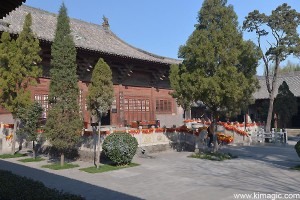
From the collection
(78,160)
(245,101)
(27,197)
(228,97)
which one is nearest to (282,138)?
(245,101)

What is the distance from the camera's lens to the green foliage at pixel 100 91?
1243 cm

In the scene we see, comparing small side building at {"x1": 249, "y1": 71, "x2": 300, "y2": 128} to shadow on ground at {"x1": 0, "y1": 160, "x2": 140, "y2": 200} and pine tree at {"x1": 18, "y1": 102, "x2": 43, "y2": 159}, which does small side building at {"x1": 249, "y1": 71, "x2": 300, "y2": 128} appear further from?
shadow on ground at {"x1": 0, "y1": 160, "x2": 140, "y2": 200}

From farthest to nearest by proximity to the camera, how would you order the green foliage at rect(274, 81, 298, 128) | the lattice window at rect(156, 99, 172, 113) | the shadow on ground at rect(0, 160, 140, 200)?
the green foliage at rect(274, 81, 298, 128), the lattice window at rect(156, 99, 172, 113), the shadow on ground at rect(0, 160, 140, 200)

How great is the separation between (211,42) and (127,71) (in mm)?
8369

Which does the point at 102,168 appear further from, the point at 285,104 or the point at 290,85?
the point at 290,85

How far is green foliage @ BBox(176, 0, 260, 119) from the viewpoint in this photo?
14.1 metres

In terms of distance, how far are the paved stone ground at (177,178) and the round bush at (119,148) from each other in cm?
65

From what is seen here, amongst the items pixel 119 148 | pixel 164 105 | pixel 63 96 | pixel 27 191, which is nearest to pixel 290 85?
pixel 164 105

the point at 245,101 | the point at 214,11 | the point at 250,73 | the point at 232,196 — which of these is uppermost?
the point at 214,11

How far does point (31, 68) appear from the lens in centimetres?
1548

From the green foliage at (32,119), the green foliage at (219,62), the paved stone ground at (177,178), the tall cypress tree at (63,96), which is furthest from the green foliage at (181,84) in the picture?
the green foliage at (32,119)

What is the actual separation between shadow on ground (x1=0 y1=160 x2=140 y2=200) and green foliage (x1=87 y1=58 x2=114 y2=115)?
10.2 feet

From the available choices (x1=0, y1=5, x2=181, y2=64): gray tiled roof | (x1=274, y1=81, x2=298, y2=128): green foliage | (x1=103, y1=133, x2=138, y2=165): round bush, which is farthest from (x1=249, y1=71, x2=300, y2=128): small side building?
(x1=103, y1=133, x2=138, y2=165): round bush

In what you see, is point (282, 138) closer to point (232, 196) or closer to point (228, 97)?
point (228, 97)
